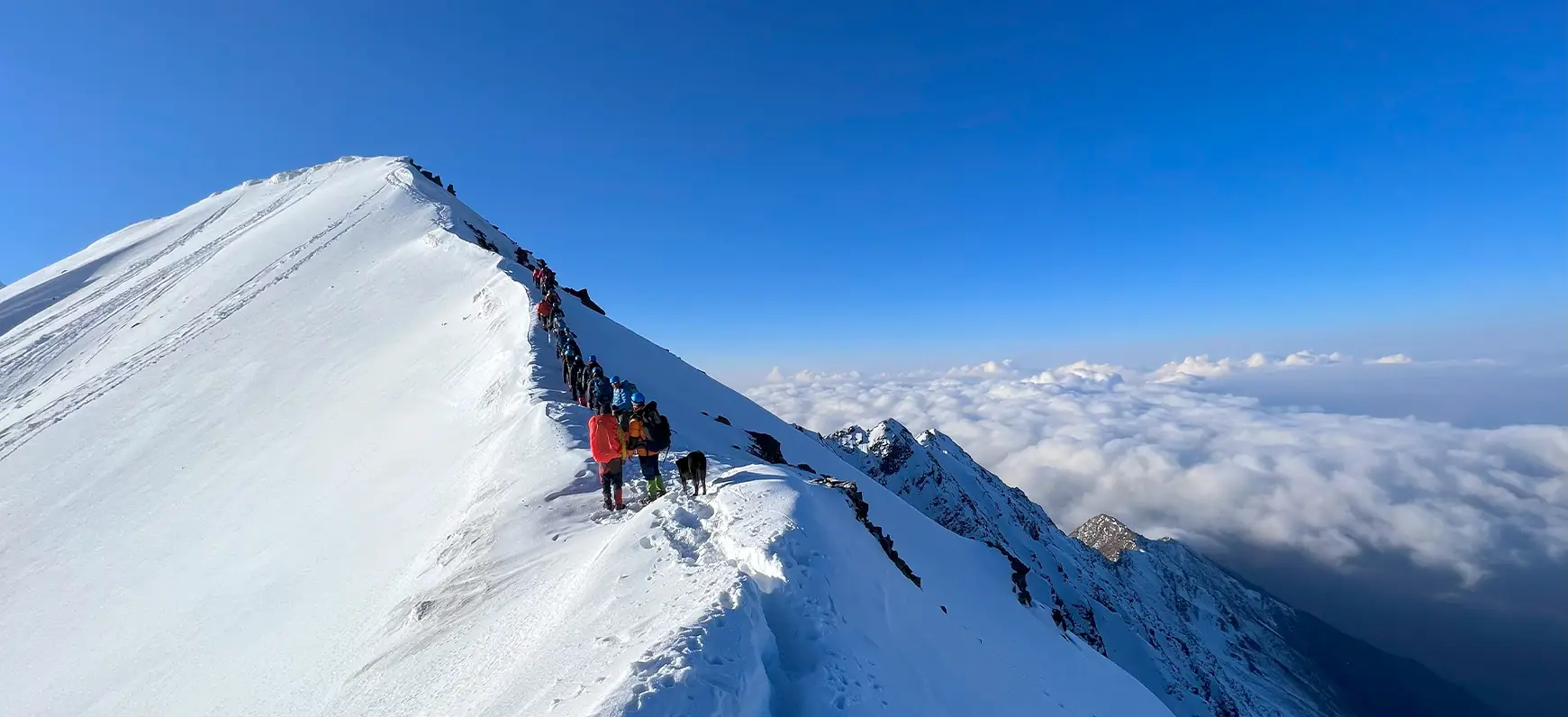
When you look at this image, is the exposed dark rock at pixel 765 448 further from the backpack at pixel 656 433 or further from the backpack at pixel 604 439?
the backpack at pixel 604 439

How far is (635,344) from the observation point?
32000mm

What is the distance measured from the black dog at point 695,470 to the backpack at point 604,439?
3.83 feet

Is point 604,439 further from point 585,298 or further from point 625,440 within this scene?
point 585,298

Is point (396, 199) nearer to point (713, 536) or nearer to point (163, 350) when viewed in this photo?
point (163, 350)

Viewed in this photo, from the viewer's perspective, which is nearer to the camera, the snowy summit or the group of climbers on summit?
the snowy summit

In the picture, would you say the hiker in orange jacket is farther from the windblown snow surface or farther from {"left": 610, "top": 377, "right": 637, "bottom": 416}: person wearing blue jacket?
the windblown snow surface

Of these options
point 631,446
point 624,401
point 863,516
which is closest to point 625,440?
point 631,446

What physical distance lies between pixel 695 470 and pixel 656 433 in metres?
1.07

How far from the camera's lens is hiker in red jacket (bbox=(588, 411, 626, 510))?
996cm

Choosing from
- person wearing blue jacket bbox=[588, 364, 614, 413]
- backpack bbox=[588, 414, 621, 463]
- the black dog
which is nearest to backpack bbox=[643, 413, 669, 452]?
the black dog

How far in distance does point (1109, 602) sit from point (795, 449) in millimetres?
133236

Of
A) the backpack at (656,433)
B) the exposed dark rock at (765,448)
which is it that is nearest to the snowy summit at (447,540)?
the backpack at (656,433)

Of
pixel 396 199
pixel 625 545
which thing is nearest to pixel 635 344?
pixel 625 545

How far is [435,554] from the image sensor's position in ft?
34.8
